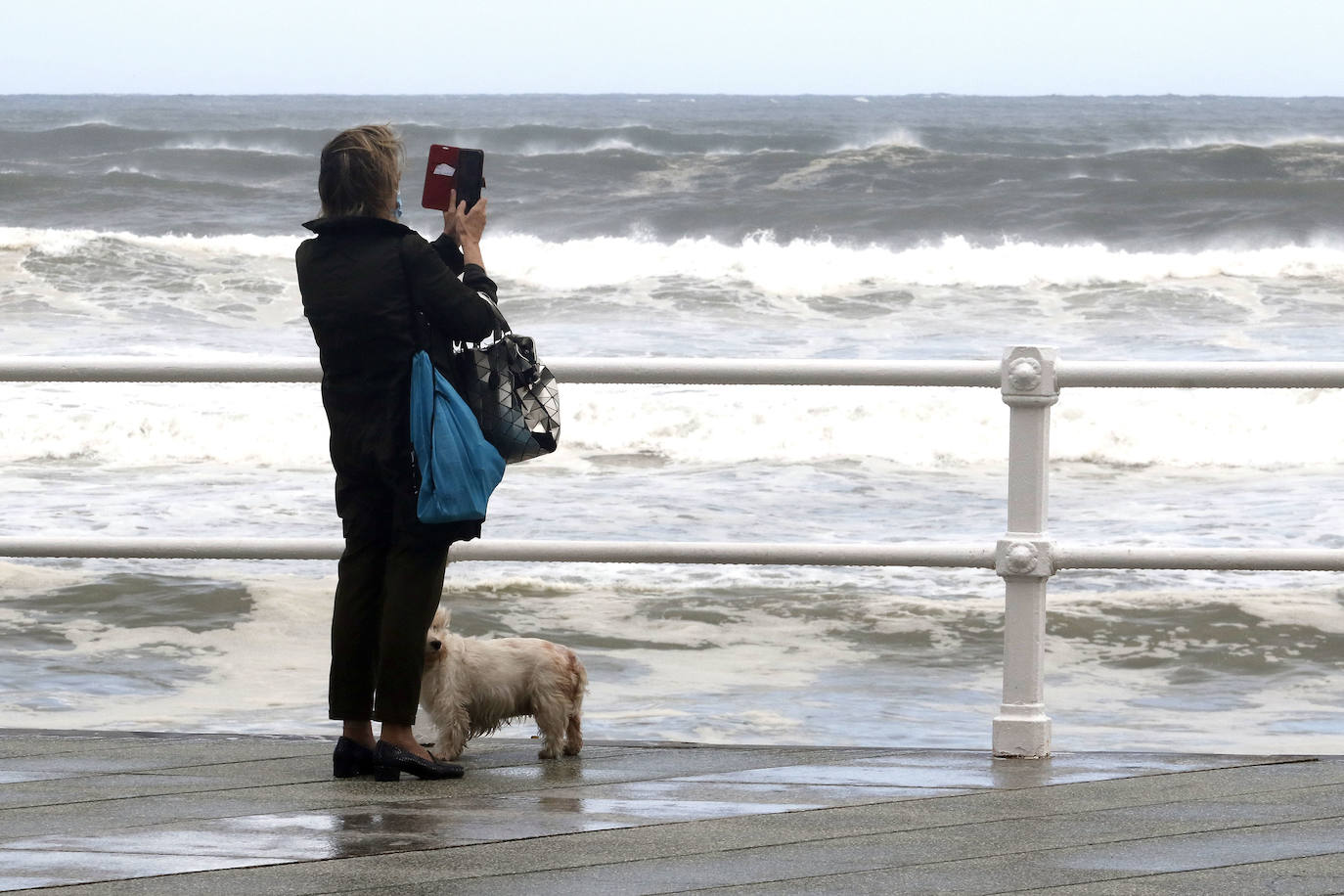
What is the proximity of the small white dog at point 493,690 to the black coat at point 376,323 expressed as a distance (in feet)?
1.73

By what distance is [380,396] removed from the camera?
3867 mm

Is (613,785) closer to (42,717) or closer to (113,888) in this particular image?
(113,888)

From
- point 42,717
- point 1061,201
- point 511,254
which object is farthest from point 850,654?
point 1061,201

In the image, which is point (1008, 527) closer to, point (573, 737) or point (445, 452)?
point (573, 737)

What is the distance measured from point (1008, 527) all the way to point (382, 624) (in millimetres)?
1470

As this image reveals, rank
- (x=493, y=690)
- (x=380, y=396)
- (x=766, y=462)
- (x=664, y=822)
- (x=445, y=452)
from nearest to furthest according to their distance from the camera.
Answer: (x=664, y=822) → (x=445, y=452) → (x=380, y=396) → (x=493, y=690) → (x=766, y=462)

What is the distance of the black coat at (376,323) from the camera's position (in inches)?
150

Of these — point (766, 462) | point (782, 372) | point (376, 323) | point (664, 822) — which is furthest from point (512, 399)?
point (766, 462)

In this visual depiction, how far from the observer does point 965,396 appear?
14.8 metres

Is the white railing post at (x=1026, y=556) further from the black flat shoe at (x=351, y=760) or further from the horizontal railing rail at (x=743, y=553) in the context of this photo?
the black flat shoe at (x=351, y=760)

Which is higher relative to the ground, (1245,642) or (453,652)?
(453,652)

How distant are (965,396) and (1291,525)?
169 inches

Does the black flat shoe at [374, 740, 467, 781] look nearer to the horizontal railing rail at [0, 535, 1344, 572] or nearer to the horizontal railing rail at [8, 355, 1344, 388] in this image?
the horizontal railing rail at [0, 535, 1344, 572]

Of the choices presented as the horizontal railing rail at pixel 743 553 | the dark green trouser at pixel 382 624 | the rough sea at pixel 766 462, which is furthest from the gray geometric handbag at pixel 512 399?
the rough sea at pixel 766 462
